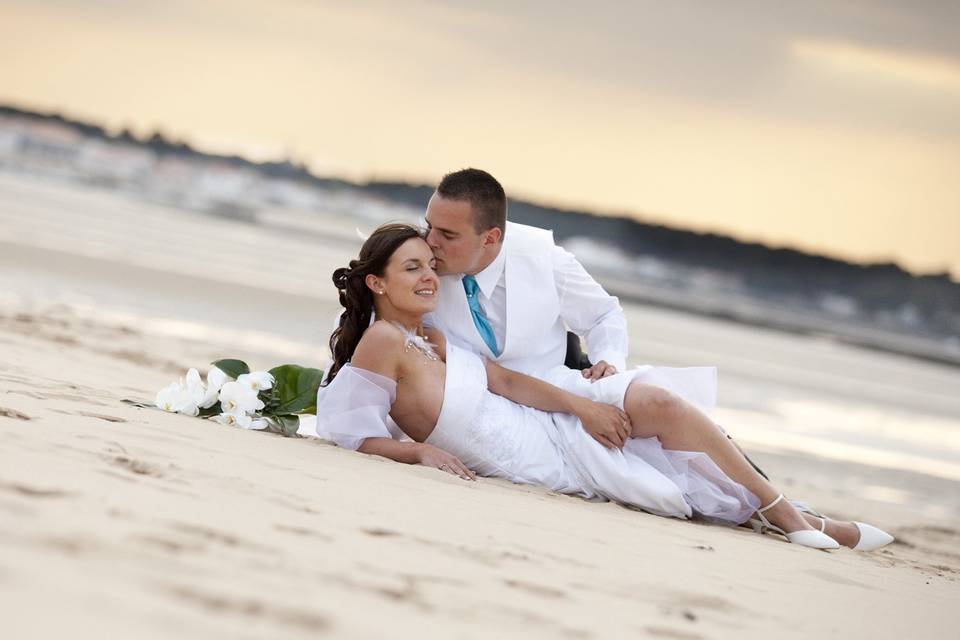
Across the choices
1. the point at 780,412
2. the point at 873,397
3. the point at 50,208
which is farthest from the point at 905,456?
the point at 50,208

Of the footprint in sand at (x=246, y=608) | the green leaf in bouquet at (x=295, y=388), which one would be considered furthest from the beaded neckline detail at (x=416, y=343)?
the footprint in sand at (x=246, y=608)

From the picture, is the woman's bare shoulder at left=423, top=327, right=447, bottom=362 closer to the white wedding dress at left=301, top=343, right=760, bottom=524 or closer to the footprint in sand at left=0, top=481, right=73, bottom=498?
the white wedding dress at left=301, top=343, right=760, bottom=524

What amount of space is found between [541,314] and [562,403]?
49 centimetres

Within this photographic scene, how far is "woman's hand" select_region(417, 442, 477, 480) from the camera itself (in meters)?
4.75

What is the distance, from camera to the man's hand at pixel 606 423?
491 centimetres

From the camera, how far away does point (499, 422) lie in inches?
196

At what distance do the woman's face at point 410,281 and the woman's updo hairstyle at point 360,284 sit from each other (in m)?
0.04

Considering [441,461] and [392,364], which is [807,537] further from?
[392,364]

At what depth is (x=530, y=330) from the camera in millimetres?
5309

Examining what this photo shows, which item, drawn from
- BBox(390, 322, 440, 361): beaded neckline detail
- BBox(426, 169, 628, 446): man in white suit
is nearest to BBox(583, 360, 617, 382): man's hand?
BBox(426, 169, 628, 446): man in white suit

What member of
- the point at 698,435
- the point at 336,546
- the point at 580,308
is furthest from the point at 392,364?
the point at 336,546

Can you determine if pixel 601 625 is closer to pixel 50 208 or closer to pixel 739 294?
pixel 50 208

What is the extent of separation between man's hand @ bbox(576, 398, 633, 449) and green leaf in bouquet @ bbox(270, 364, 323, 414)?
1246 mm

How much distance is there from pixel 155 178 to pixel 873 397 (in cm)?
4197
